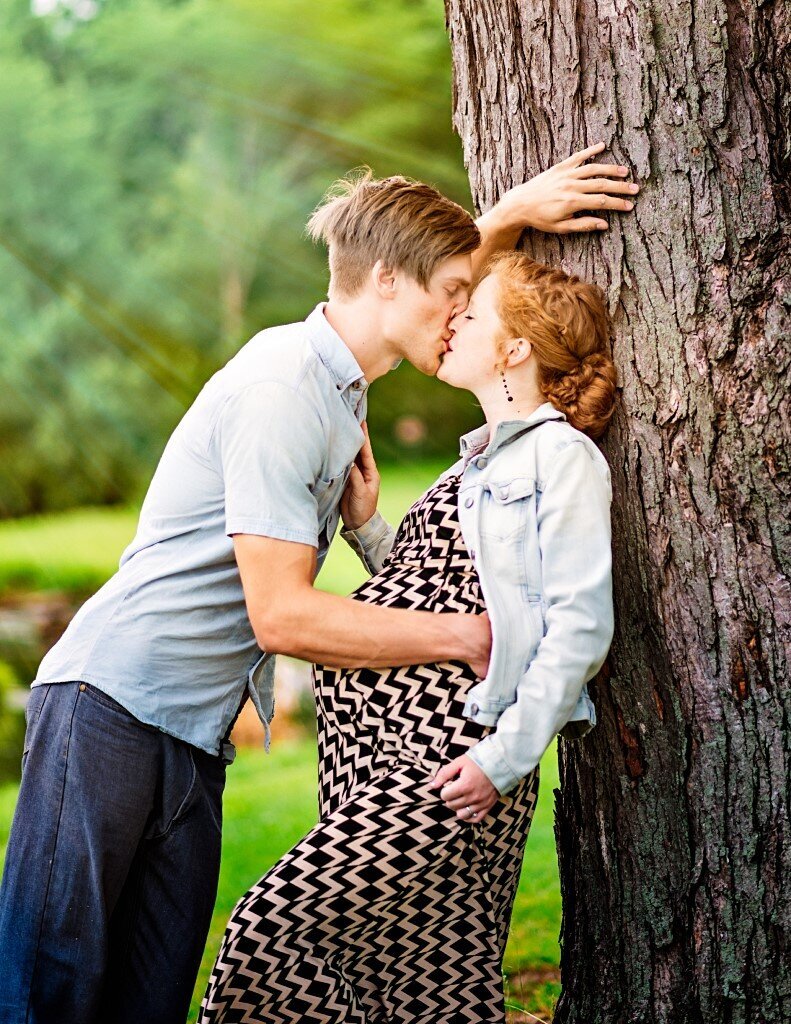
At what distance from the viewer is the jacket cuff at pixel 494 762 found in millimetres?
1901

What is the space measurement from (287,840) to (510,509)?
350 centimetres

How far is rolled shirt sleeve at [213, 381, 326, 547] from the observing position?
1969 millimetres

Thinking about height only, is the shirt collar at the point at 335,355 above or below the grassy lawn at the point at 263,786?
above

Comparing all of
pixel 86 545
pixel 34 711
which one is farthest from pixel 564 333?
pixel 86 545

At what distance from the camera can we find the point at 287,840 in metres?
5.09

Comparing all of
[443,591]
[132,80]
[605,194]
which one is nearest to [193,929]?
[443,591]

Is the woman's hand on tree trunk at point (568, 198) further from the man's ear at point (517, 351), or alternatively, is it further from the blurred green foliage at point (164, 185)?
the blurred green foliage at point (164, 185)

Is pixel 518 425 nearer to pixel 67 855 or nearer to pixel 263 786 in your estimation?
pixel 67 855

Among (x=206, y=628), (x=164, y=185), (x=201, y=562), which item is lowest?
(x=206, y=628)

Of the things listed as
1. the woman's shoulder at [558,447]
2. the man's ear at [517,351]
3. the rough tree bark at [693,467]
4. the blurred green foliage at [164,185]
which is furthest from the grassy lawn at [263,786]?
the man's ear at [517,351]

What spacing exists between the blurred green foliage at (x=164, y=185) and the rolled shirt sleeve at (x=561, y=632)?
6.29 m

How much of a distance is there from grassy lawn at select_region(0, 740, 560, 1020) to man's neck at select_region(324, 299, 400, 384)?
1911mm

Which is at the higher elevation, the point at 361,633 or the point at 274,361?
the point at 274,361

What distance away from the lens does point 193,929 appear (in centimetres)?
232
